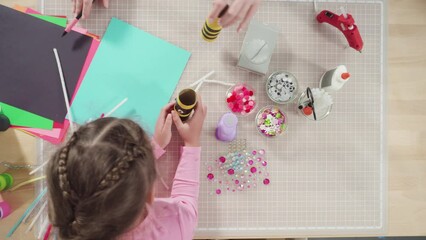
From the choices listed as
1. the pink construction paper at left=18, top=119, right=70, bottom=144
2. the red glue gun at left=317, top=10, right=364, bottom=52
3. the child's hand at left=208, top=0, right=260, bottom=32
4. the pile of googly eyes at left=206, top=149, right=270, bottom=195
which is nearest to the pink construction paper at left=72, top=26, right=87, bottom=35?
the pink construction paper at left=18, top=119, right=70, bottom=144

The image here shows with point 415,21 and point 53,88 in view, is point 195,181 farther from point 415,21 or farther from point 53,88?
point 415,21

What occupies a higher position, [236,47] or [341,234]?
[236,47]

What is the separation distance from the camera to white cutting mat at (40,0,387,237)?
960 mm

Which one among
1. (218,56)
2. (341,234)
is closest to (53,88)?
(218,56)

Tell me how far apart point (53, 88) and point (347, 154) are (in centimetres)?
77

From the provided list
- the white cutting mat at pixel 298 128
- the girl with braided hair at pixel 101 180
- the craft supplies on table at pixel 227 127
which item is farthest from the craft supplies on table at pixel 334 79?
the girl with braided hair at pixel 101 180

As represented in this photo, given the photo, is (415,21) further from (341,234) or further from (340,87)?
(341,234)

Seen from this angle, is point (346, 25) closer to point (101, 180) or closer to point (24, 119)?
point (101, 180)

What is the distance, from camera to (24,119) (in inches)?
36.4

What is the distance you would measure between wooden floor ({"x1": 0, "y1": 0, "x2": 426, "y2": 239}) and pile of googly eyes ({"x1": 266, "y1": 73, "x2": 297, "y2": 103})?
27 centimetres

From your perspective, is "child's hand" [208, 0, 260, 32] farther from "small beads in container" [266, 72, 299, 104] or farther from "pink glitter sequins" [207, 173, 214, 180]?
"pink glitter sequins" [207, 173, 214, 180]

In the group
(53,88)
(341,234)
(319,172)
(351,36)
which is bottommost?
(341,234)

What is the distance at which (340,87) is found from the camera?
0.96 meters

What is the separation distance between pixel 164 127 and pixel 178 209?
0.20 m
